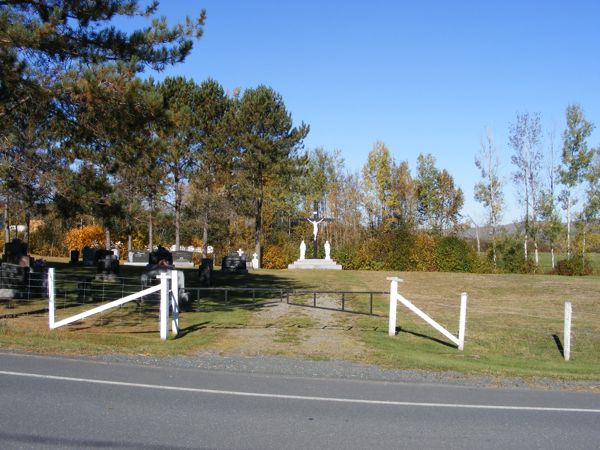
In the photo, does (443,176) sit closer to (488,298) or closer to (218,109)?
(218,109)

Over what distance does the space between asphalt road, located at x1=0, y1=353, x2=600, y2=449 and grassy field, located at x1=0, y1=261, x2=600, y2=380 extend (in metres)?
2.57

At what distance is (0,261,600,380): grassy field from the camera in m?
12.8

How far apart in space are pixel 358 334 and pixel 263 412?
30.0 ft

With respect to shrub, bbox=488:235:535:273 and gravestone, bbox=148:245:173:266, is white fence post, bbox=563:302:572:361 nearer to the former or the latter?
gravestone, bbox=148:245:173:266

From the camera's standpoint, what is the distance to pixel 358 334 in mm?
16344

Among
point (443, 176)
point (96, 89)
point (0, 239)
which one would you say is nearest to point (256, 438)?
point (96, 89)

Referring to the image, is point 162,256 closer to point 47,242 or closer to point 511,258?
point 511,258

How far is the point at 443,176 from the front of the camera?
81.3 meters

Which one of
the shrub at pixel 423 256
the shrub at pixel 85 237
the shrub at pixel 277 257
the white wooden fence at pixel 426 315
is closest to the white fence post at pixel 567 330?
the white wooden fence at pixel 426 315

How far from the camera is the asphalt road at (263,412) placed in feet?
20.4

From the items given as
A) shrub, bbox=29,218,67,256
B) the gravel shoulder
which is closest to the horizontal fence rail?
the gravel shoulder

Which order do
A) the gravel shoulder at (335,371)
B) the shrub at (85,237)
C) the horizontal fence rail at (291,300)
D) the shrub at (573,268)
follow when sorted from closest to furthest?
the gravel shoulder at (335,371) < the horizontal fence rail at (291,300) < the shrub at (573,268) < the shrub at (85,237)

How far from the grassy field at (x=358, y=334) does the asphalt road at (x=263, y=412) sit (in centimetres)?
257

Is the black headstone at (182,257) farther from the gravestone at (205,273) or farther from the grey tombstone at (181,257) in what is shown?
the gravestone at (205,273)
